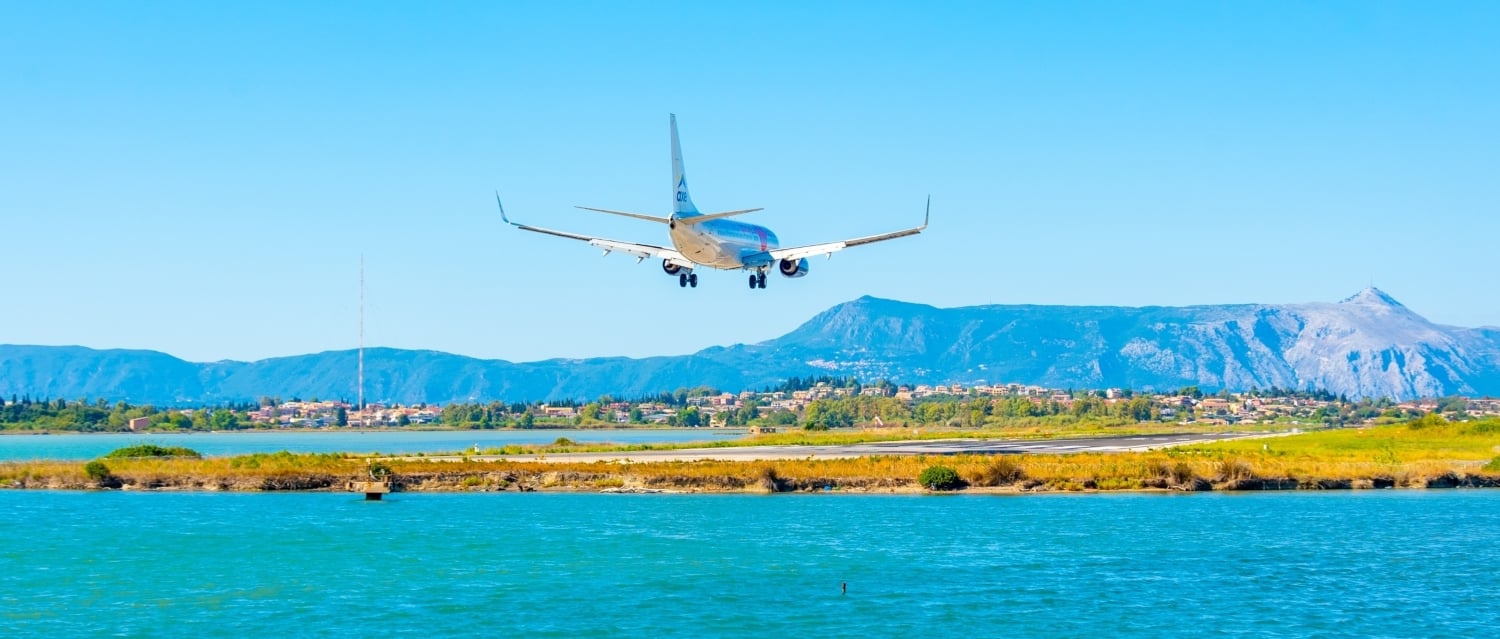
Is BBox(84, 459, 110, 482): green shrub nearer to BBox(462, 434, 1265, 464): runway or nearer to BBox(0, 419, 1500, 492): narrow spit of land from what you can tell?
BBox(0, 419, 1500, 492): narrow spit of land

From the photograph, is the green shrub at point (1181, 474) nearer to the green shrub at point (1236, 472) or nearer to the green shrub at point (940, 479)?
the green shrub at point (1236, 472)

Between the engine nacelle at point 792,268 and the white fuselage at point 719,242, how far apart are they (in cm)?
132

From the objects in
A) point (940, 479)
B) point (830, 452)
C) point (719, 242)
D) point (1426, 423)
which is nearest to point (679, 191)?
point (719, 242)

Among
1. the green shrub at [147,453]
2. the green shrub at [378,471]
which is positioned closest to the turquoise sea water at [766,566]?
the green shrub at [378,471]

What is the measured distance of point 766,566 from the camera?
198 feet

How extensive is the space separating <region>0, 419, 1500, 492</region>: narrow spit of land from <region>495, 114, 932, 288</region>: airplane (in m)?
11.9

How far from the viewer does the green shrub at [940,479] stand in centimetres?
8750

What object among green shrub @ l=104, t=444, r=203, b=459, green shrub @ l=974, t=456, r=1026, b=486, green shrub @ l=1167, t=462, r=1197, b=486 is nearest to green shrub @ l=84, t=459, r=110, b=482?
green shrub @ l=104, t=444, r=203, b=459

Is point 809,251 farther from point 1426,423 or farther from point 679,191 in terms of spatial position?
point 1426,423

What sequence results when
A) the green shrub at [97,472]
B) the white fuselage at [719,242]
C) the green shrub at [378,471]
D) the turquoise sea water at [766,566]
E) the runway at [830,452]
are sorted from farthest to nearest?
the runway at [830,452]
the green shrub at [97,472]
the green shrub at [378,471]
the white fuselage at [719,242]
the turquoise sea water at [766,566]

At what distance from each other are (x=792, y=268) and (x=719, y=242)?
20.4 ft

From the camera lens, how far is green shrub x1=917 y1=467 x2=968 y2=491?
8750cm

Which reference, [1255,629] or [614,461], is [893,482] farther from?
[1255,629]

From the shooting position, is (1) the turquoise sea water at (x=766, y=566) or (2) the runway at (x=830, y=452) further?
(2) the runway at (x=830, y=452)
